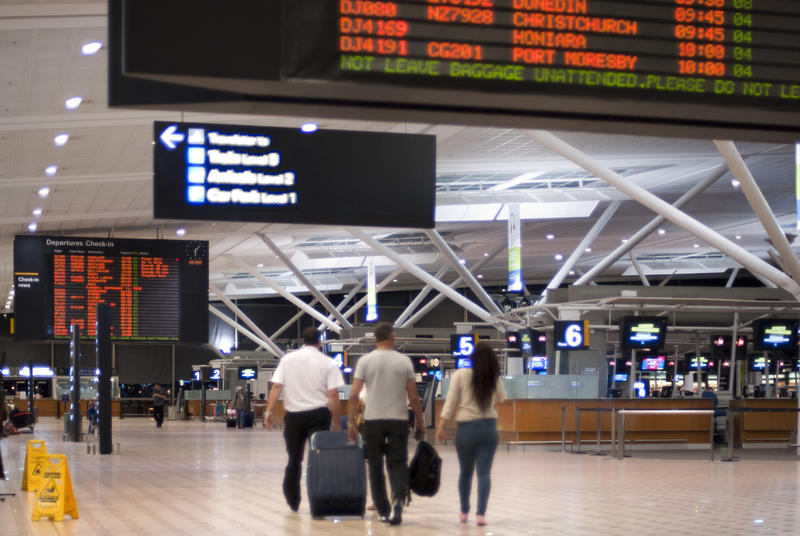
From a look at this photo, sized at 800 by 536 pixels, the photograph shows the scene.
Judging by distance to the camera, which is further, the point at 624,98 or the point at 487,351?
the point at 487,351

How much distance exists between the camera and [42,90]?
44.3 ft

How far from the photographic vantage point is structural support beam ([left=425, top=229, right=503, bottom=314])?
28.1 meters

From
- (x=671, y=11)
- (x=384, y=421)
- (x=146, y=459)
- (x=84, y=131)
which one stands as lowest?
(x=146, y=459)

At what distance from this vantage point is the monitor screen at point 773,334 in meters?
24.1

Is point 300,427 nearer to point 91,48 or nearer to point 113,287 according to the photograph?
point 91,48

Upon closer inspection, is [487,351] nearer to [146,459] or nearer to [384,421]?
[384,421]

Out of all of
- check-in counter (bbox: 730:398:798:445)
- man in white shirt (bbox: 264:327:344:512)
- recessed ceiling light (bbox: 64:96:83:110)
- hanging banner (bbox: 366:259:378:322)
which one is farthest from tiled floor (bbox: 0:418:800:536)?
hanging banner (bbox: 366:259:378:322)

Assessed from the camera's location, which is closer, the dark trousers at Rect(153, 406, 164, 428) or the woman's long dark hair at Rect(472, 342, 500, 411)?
the woman's long dark hair at Rect(472, 342, 500, 411)

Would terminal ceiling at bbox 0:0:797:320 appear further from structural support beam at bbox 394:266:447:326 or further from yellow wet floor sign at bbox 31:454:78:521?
yellow wet floor sign at bbox 31:454:78:521

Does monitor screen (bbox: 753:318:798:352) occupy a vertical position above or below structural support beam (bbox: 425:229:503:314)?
below

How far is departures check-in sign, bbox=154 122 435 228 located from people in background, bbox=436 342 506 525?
2002 mm

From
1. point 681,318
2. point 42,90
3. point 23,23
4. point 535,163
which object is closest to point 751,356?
point 681,318

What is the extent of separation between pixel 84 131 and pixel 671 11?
12657mm

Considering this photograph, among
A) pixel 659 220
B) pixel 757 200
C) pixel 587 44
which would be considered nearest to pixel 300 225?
pixel 659 220
